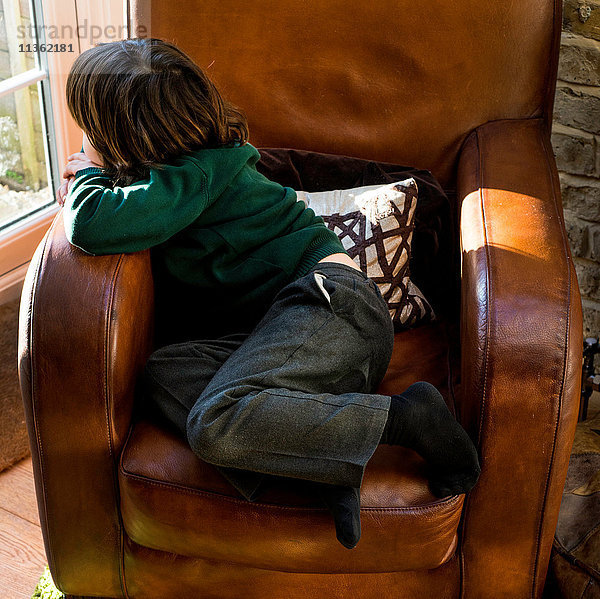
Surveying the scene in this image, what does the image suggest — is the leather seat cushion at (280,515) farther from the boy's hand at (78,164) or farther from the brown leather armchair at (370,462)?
the boy's hand at (78,164)

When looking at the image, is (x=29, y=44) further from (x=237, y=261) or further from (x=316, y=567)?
(x=316, y=567)

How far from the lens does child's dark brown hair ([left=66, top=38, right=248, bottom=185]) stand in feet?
4.03

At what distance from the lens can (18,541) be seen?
160cm

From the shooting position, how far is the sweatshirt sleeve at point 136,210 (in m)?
1.17

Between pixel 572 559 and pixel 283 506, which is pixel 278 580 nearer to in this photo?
pixel 283 506

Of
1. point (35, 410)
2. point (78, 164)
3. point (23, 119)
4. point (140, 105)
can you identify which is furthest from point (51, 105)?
point (35, 410)

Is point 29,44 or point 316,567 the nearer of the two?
point 316,567

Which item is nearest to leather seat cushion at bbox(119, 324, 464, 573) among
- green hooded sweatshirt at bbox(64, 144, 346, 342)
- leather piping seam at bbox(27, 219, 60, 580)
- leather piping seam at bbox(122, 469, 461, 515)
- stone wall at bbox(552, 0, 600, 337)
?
leather piping seam at bbox(122, 469, 461, 515)

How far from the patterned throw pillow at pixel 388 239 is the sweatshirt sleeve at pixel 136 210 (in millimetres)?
380

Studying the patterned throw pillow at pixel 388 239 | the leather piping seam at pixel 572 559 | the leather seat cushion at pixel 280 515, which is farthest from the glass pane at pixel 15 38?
the leather piping seam at pixel 572 559

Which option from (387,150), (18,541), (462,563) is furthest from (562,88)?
(18,541)

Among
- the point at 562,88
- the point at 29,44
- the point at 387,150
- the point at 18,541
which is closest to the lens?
the point at 18,541

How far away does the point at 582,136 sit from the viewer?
192 centimetres

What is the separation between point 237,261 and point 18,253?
3.87 ft
